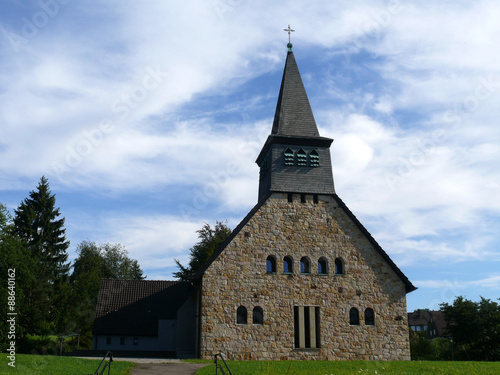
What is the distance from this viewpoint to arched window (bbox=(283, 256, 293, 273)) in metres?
24.3

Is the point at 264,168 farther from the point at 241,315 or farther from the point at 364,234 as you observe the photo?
the point at 241,315

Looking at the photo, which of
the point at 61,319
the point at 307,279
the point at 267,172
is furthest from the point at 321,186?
the point at 61,319

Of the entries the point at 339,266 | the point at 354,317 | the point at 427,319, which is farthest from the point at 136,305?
the point at 427,319

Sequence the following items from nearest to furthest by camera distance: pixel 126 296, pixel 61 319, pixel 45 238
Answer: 1. pixel 126 296
2. pixel 61 319
3. pixel 45 238

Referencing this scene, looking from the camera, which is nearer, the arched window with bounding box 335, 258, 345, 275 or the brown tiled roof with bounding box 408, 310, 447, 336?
the arched window with bounding box 335, 258, 345, 275

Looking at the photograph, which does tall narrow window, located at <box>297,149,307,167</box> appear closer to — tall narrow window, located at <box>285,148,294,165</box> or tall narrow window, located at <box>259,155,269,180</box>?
tall narrow window, located at <box>285,148,294,165</box>

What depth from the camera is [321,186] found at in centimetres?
2595

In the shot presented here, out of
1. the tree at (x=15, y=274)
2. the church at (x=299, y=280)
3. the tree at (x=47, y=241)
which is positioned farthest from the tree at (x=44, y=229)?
the church at (x=299, y=280)

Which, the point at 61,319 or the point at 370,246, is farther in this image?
the point at 61,319

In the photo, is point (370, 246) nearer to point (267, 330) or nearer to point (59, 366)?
point (267, 330)

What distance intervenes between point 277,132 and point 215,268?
884 centimetres

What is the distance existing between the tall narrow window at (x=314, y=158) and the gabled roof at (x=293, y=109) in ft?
3.65

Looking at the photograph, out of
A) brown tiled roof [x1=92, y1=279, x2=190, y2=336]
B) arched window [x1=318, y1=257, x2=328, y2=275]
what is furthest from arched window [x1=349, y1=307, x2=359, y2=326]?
brown tiled roof [x1=92, y1=279, x2=190, y2=336]

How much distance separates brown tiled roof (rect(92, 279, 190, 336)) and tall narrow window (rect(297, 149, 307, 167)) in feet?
41.9
